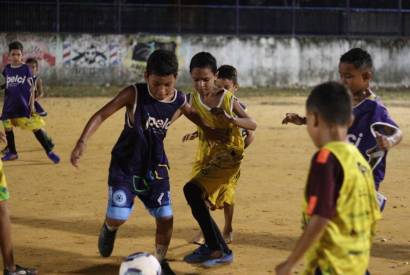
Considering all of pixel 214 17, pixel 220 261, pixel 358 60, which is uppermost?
pixel 358 60

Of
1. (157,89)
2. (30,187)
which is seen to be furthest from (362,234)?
(30,187)

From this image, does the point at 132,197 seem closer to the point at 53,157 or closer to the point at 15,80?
the point at 53,157

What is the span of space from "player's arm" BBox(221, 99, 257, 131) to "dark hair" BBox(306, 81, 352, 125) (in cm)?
241

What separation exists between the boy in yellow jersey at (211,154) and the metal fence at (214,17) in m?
19.3

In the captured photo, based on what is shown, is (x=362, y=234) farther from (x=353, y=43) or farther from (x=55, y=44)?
(x=353, y=43)

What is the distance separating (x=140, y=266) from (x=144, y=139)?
3.80 feet

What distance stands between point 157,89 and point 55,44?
19492 mm

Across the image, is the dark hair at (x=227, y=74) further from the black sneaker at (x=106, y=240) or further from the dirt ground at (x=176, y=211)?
the black sneaker at (x=106, y=240)

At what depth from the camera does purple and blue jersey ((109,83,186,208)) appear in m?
6.03

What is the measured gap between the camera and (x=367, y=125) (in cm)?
547

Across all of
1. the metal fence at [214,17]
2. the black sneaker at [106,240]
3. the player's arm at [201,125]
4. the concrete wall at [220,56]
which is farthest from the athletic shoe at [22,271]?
the metal fence at [214,17]

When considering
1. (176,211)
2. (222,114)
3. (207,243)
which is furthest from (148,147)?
(176,211)

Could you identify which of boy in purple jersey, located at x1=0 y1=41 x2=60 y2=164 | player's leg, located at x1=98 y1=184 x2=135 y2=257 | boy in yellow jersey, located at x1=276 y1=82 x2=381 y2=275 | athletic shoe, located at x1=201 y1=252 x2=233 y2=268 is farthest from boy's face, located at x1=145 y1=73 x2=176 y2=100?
boy in purple jersey, located at x1=0 y1=41 x2=60 y2=164

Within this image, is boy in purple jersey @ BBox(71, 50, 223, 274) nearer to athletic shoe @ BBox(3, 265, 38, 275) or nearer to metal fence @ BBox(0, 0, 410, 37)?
athletic shoe @ BBox(3, 265, 38, 275)
